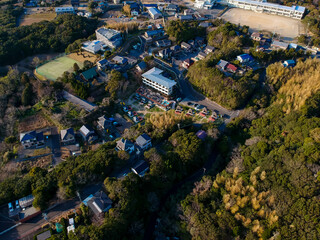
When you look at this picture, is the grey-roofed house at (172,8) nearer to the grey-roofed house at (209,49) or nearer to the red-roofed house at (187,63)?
the grey-roofed house at (209,49)

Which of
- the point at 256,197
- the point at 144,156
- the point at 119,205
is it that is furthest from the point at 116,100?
the point at 256,197

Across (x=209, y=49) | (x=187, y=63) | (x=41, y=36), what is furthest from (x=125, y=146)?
(x=41, y=36)

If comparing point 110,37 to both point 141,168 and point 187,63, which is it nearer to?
point 187,63

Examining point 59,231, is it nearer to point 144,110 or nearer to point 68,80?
point 144,110

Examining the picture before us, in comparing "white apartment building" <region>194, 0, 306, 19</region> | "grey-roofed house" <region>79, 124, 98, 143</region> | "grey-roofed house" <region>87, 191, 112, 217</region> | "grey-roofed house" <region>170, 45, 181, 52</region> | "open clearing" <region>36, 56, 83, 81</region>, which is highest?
"white apartment building" <region>194, 0, 306, 19</region>

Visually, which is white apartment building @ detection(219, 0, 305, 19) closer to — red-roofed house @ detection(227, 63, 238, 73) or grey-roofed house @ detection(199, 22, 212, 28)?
grey-roofed house @ detection(199, 22, 212, 28)

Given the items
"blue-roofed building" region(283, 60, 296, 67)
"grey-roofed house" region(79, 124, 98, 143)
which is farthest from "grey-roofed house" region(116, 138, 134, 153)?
"blue-roofed building" region(283, 60, 296, 67)
